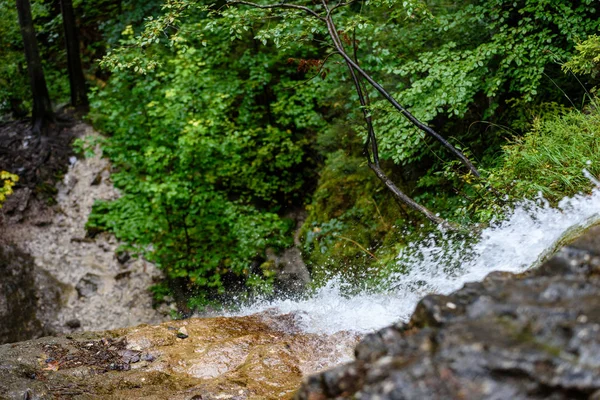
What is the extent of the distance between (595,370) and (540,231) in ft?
8.31

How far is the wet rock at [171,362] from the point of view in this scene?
3461mm

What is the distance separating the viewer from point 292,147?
8.69 meters

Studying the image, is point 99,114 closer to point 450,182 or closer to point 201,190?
point 201,190

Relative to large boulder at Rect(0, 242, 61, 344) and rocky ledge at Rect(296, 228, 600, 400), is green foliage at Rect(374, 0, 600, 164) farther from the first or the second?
large boulder at Rect(0, 242, 61, 344)

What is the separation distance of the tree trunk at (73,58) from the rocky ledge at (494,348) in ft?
41.7

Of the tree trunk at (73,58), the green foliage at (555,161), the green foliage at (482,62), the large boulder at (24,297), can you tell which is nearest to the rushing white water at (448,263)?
the green foliage at (555,161)

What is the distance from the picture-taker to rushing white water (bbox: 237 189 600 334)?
3.61 metres

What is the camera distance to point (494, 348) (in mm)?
1517

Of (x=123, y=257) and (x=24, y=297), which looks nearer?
(x=24, y=297)

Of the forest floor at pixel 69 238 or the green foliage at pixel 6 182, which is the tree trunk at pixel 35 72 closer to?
the forest floor at pixel 69 238

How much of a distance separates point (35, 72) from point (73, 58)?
6.10 feet

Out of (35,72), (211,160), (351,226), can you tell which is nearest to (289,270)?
(351,226)

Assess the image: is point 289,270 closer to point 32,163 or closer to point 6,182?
point 6,182

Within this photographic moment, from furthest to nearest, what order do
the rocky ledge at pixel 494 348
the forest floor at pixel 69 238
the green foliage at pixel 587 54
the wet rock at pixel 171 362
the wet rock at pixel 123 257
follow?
the wet rock at pixel 123 257
the forest floor at pixel 69 238
the green foliage at pixel 587 54
the wet rock at pixel 171 362
the rocky ledge at pixel 494 348
